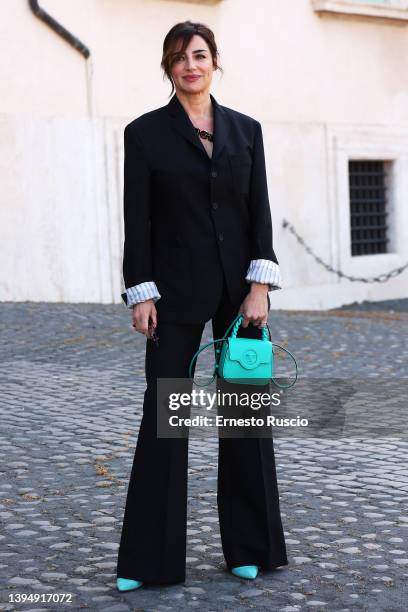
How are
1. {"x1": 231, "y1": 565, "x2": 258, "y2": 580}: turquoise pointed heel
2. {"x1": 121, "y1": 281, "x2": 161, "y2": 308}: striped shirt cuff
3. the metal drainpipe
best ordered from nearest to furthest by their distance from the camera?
{"x1": 121, "y1": 281, "x2": 161, "y2": 308}: striped shirt cuff → {"x1": 231, "y1": 565, "x2": 258, "y2": 580}: turquoise pointed heel → the metal drainpipe

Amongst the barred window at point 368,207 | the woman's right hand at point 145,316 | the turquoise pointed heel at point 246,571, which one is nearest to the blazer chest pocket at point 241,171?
the woman's right hand at point 145,316

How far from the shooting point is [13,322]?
1191cm

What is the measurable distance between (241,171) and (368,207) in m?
14.7

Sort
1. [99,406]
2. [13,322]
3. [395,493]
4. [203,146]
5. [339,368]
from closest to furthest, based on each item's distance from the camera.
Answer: [203,146]
[395,493]
[99,406]
[339,368]
[13,322]

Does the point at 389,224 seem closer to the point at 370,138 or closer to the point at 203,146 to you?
the point at 370,138

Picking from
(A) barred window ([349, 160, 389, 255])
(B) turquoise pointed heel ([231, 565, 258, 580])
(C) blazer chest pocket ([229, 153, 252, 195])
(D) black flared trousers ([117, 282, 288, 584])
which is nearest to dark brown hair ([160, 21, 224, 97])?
(C) blazer chest pocket ([229, 153, 252, 195])

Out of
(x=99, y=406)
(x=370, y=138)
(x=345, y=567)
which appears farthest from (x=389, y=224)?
(x=345, y=567)

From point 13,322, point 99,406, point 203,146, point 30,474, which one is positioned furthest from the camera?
point 13,322

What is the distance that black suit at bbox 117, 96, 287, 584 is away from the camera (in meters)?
4.23

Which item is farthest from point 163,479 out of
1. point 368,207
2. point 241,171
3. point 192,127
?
point 368,207

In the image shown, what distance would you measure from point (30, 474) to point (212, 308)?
220cm

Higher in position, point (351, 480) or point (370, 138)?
point (370, 138)

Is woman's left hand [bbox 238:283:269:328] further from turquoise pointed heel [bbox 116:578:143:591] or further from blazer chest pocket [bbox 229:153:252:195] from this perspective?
turquoise pointed heel [bbox 116:578:143:591]

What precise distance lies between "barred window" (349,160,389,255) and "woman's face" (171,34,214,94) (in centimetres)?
1425
